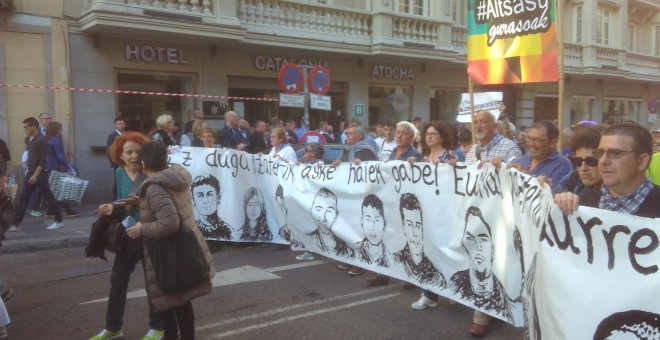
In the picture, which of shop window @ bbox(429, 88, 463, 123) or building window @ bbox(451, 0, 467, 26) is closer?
shop window @ bbox(429, 88, 463, 123)

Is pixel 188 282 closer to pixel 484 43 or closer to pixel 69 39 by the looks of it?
pixel 484 43

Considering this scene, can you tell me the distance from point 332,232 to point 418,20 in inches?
500

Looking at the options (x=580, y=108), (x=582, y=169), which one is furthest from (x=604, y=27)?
(x=582, y=169)

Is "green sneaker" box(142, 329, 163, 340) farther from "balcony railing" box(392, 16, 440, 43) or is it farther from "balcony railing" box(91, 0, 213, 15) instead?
"balcony railing" box(392, 16, 440, 43)

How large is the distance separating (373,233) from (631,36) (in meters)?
28.2

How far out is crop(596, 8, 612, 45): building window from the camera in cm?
2500

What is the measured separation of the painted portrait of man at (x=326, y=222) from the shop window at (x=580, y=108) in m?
21.0

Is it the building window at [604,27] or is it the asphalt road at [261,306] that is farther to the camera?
the building window at [604,27]

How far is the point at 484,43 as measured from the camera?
606 cm

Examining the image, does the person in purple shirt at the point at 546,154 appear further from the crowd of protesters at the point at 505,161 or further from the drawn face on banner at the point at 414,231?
the drawn face on banner at the point at 414,231

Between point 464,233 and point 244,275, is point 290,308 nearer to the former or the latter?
point 244,275

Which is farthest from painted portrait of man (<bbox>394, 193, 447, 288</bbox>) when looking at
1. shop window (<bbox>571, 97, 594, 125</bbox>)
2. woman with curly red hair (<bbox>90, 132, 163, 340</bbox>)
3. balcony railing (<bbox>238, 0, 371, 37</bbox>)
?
shop window (<bbox>571, 97, 594, 125</bbox>)

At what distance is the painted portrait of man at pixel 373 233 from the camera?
5.29 meters

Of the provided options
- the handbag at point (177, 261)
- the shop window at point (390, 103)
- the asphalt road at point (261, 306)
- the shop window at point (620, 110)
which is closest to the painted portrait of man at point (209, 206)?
the asphalt road at point (261, 306)
